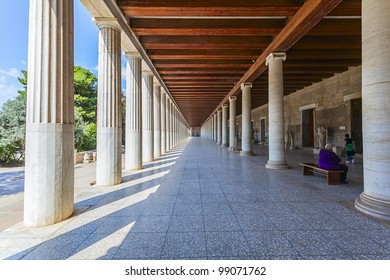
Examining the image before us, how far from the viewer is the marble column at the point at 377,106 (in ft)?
13.3

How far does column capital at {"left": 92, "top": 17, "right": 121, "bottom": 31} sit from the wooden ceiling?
0.64 m

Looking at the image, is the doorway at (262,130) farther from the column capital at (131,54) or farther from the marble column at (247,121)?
the column capital at (131,54)

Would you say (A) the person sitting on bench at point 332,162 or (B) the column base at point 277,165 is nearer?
(A) the person sitting on bench at point 332,162

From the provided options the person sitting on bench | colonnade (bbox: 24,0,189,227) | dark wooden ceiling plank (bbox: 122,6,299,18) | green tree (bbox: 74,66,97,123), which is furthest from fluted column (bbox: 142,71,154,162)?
green tree (bbox: 74,66,97,123)

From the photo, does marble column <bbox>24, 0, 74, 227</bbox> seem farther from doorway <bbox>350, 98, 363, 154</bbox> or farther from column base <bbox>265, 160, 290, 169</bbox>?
doorway <bbox>350, 98, 363, 154</bbox>

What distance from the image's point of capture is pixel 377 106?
413cm

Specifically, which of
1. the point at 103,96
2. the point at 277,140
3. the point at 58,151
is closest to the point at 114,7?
the point at 103,96

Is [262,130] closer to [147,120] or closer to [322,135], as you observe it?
[322,135]

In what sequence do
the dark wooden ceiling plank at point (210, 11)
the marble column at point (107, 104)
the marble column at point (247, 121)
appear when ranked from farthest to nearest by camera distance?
the marble column at point (247, 121)
the dark wooden ceiling plank at point (210, 11)
the marble column at point (107, 104)

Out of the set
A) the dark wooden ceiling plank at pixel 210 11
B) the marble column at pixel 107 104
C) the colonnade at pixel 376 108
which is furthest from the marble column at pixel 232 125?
the colonnade at pixel 376 108

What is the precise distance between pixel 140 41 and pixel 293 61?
28.5 ft

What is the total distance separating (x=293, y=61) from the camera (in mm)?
12266

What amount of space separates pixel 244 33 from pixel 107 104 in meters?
6.26

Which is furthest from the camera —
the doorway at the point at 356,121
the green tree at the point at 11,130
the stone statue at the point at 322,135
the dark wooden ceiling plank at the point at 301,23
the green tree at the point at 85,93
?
the green tree at the point at 85,93
